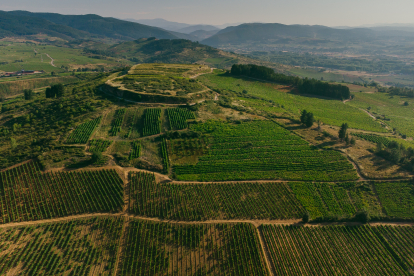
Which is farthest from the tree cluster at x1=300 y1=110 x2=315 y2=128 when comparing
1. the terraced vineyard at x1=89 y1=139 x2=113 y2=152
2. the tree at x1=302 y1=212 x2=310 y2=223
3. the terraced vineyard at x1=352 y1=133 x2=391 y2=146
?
the terraced vineyard at x1=89 y1=139 x2=113 y2=152

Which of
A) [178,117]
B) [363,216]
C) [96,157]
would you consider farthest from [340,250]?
[96,157]

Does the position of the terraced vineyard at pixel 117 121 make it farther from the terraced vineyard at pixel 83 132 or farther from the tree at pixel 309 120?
the tree at pixel 309 120

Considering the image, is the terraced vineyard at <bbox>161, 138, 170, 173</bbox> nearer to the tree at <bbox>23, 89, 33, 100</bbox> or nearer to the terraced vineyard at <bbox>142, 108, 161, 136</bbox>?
the terraced vineyard at <bbox>142, 108, 161, 136</bbox>

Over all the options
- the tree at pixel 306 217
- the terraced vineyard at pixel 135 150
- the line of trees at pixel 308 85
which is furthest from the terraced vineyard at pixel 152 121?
the line of trees at pixel 308 85

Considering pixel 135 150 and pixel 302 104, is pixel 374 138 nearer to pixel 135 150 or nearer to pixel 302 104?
pixel 302 104

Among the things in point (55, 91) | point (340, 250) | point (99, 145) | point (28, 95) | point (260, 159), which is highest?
point (55, 91)

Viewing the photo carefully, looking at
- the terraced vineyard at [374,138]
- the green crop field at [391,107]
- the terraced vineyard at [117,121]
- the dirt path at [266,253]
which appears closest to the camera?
the dirt path at [266,253]
